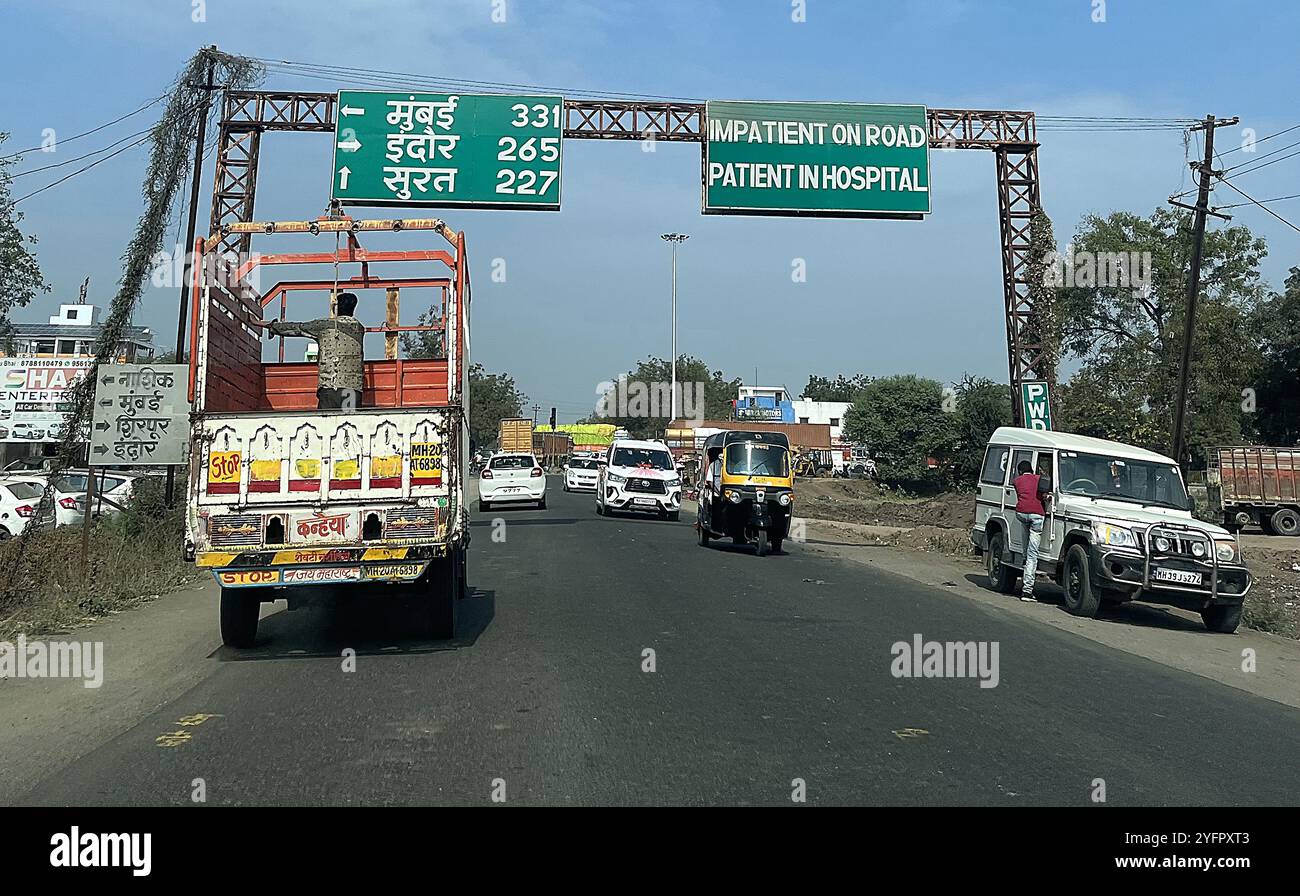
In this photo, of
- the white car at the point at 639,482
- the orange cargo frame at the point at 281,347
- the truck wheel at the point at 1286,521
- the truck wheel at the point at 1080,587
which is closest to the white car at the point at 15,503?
the orange cargo frame at the point at 281,347

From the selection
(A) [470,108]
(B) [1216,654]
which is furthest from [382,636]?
(A) [470,108]

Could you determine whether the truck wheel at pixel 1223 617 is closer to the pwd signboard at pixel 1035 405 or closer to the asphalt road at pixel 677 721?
the asphalt road at pixel 677 721

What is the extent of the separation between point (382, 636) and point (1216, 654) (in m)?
8.41

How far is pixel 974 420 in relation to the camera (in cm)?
5553

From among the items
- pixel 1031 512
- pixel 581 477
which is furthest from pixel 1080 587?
pixel 581 477

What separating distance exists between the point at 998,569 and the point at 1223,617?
3.44 m

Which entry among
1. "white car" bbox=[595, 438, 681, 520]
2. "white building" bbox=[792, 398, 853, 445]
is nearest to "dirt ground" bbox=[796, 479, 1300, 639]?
"white car" bbox=[595, 438, 681, 520]

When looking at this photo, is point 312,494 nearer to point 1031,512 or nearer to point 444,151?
point 1031,512

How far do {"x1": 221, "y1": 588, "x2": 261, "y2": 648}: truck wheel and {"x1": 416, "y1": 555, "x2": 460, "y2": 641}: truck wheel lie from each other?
58.1 inches

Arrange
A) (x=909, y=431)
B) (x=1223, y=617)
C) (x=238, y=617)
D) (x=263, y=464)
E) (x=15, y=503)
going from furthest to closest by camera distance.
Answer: (x=909, y=431), (x=15, y=503), (x=1223, y=617), (x=238, y=617), (x=263, y=464)

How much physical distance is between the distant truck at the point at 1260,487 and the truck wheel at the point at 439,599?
2951cm

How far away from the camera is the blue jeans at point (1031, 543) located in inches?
553
